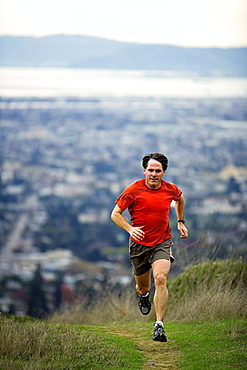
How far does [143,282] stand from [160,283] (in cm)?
83

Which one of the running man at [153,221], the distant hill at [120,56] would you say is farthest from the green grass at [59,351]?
the distant hill at [120,56]

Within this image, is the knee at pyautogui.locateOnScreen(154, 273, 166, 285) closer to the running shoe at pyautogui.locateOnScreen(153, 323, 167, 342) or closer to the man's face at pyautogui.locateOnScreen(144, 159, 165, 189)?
the running shoe at pyautogui.locateOnScreen(153, 323, 167, 342)

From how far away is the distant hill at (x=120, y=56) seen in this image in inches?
4080

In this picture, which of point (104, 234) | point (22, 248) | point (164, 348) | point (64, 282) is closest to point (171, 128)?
point (104, 234)

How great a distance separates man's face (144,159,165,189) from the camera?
7.07 meters

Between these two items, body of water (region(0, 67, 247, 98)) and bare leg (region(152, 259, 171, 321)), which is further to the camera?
body of water (region(0, 67, 247, 98))

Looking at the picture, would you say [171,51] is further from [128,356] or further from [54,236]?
[128,356]

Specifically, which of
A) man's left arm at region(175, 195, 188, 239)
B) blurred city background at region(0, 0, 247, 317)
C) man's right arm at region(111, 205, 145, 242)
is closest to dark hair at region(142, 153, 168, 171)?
man's left arm at region(175, 195, 188, 239)

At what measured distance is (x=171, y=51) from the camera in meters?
104

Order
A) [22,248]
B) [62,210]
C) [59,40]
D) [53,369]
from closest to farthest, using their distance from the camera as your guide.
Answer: [53,369], [22,248], [62,210], [59,40]

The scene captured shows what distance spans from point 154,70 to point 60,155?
28.8m

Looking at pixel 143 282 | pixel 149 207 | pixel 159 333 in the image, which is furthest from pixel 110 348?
pixel 149 207

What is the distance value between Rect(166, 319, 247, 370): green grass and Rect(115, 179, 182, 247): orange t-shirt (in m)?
1.23

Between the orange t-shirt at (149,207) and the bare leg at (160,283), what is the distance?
26cm
